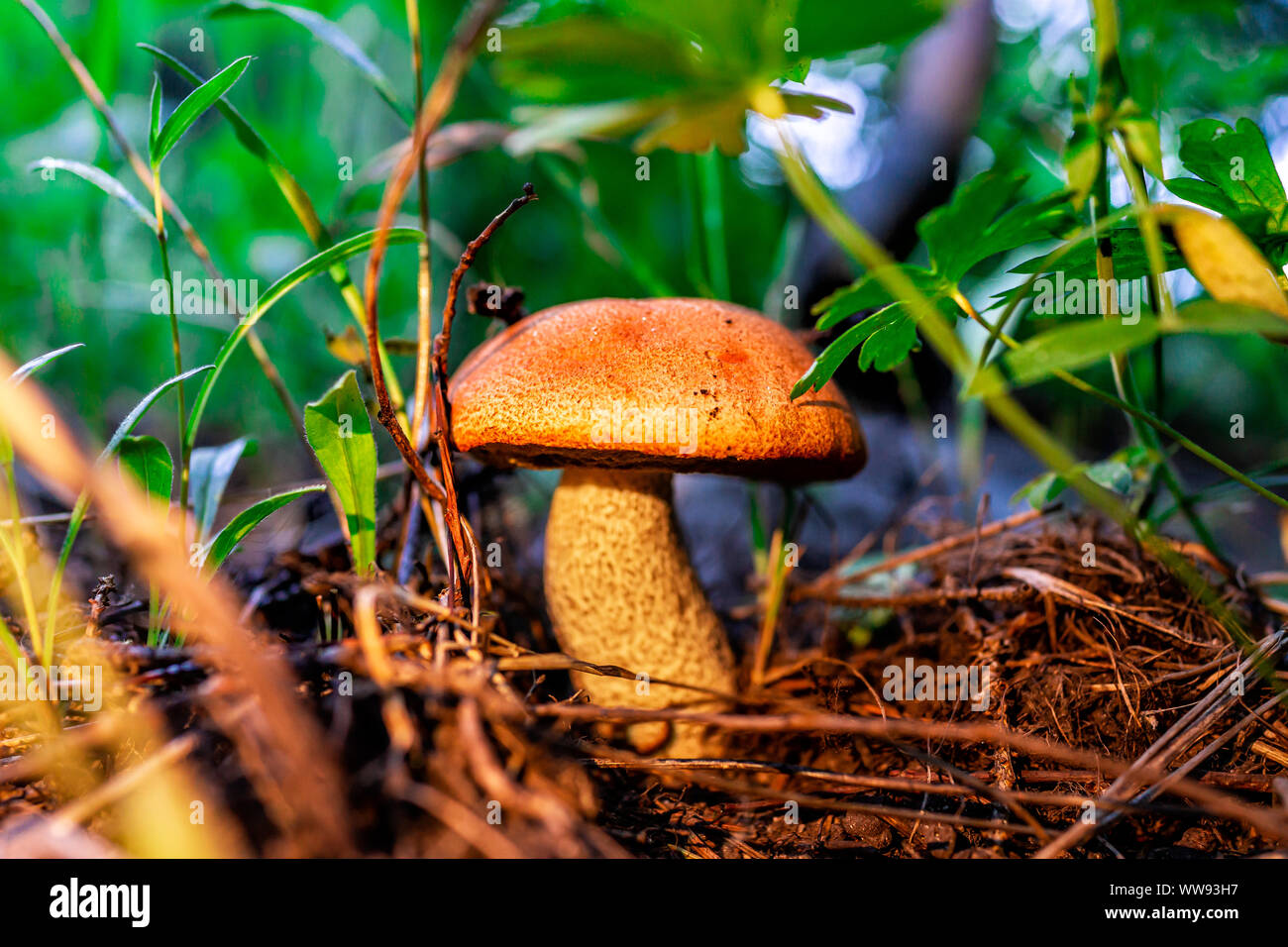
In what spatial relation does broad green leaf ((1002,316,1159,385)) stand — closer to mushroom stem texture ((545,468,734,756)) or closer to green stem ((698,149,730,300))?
mushroom stem texture ((545,468,734,756))

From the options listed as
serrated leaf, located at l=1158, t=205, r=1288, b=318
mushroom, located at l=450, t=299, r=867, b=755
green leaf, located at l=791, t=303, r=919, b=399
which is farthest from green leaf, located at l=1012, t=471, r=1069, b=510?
serrated leaf, located at l=1158, t=205, r=1288, b=318

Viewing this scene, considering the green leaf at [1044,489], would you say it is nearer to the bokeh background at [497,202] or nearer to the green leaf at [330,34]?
the bokeh background at [497,202]

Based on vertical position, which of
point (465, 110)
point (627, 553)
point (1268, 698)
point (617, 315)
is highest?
point (465, 110)

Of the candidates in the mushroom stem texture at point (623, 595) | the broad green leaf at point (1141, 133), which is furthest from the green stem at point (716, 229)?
the broad green leaf at point (1141, 133)

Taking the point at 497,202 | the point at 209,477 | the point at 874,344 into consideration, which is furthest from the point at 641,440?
the point at 497,202

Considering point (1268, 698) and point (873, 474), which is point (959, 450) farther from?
point (1268, 698)
